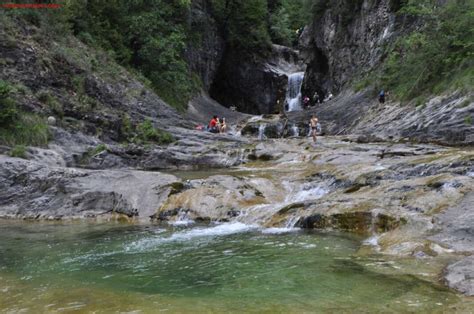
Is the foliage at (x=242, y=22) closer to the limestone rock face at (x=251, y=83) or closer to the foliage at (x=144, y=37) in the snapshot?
the limestone rock face at (x=251, y=83)

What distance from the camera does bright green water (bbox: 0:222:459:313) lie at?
5.87 m

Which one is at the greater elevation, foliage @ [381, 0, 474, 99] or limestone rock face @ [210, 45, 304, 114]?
limestone rock face @ [210, 45, 304, 114]

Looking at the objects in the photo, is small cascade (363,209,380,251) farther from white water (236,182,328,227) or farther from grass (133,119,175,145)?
grass (133,119,175,145)

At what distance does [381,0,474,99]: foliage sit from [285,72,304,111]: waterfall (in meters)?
22.1

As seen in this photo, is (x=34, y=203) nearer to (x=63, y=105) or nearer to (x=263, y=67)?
(x=63, y=105)

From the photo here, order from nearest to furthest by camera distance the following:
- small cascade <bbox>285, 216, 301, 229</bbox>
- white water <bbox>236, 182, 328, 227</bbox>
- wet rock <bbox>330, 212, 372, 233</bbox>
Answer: wet rock <bbox>330, 212, 372, 233</bbox> → small cascade <bbox>285, 216, 301, 229</bbox> → white water <bbox>236, 182, 328, 227</bbox>

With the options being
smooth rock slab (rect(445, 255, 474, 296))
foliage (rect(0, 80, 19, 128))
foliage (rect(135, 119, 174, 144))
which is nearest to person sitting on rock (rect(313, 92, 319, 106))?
foliage (rect(135, 119, 174, 144))

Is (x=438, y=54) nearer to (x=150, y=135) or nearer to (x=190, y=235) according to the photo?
(x=150, y=135)

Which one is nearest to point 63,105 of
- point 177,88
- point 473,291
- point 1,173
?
point 1,173

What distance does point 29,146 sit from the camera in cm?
1767

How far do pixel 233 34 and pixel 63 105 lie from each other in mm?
30337

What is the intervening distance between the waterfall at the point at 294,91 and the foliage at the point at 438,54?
22059mm

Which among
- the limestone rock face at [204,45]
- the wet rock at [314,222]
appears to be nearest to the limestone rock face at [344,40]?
the limestone rock face at [204,45]

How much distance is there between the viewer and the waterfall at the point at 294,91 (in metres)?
50.7
